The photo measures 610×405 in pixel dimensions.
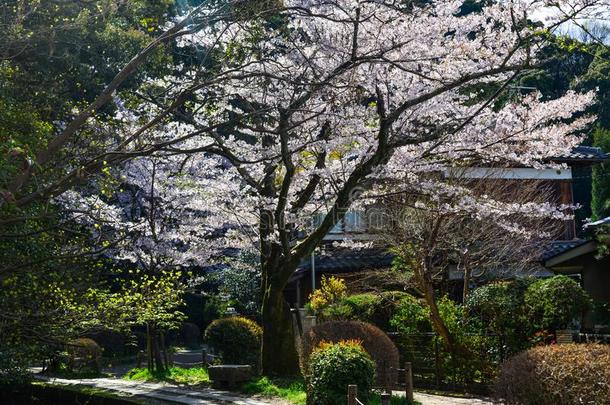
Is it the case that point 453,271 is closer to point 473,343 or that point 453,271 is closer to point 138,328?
point 473,343

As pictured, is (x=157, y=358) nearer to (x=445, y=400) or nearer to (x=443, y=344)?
(x=443, y=344)

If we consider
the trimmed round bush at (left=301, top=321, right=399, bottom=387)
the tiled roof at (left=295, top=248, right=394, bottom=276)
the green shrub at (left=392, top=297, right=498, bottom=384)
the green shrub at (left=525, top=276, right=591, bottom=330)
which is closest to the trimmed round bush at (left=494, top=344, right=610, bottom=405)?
the trimmed round bush at (left=301, top=321, right=399, bottom=387)

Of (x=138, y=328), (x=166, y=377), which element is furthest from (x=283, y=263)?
(x=138, y=328)

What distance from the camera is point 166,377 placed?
17.7 m

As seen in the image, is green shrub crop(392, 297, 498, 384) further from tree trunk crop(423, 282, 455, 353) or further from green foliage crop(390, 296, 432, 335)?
tree trunk crop(423, 282, 455, 353)

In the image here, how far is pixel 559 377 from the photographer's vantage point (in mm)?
7727

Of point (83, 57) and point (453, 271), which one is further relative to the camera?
point (453, 271)

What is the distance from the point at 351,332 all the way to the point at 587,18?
21.3ft

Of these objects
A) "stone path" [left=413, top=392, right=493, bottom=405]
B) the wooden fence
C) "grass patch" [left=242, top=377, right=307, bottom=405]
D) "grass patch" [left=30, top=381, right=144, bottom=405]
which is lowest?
"grass patch" [left=30, top=381, right=144, bottom=405]

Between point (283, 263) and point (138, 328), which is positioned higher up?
point (283, 263)

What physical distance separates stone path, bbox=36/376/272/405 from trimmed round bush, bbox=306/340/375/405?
2.30 m

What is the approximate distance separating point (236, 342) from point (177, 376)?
1923 mm

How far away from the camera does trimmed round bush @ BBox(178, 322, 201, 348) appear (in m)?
31.0

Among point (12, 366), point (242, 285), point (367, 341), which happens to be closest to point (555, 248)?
point (367, 341)
